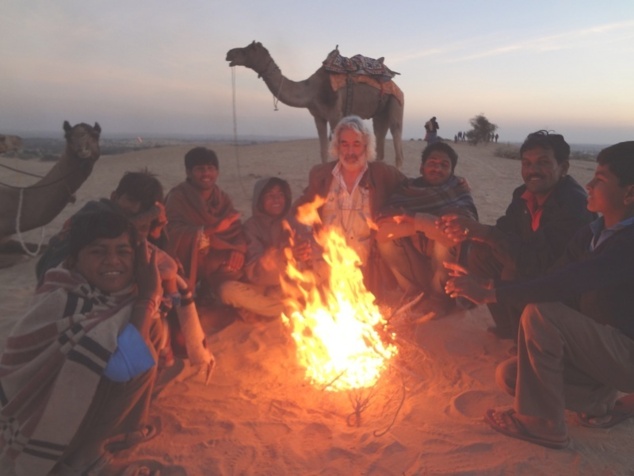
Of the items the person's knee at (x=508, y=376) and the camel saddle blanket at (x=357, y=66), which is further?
the camel saddle blanket at (x=357, y=66)

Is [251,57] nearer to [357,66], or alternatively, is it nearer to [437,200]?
[357,66]

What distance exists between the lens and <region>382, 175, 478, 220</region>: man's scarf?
4.55 meters

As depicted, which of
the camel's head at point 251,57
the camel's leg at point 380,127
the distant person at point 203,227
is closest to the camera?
the distant person at point 203,227

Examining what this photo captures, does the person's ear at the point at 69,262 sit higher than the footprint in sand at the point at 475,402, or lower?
higher

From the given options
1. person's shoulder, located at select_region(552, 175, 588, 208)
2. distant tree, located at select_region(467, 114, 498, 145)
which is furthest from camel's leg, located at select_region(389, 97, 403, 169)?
distant tree, located at select_region(467, 114, 498, 145)

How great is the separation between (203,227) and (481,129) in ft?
139

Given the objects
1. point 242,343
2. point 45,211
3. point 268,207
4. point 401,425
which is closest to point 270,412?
point 401,425

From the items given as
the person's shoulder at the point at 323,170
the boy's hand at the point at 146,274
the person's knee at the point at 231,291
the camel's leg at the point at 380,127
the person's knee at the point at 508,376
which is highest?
the camel's leg at the point at 380,127

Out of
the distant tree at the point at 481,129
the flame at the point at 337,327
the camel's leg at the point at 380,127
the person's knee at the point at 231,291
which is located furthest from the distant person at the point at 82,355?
the distant tree at the point at 481,129

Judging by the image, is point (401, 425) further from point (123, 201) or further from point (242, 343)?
point (123, 201)

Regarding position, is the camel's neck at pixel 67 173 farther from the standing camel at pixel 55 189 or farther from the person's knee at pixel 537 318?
the person's knee at pixel 537 318

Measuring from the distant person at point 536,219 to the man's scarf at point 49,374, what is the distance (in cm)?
282

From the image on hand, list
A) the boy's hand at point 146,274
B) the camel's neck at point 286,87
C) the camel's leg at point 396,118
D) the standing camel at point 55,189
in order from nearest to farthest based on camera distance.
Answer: the boy's hand at point 146,274 < the standing camel at point 55,189 < the camel's neck at point 286,87 < the camel's leg at point 396,118

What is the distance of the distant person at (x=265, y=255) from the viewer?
4.53 m
